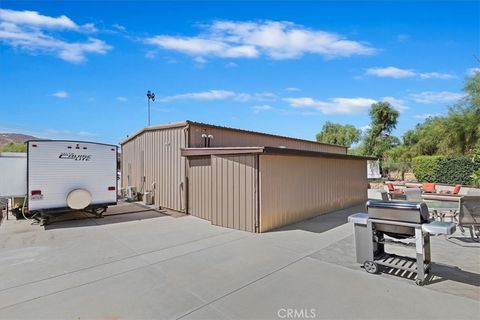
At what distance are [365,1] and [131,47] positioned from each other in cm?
→ 873

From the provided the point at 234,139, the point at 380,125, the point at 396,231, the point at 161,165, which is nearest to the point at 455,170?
the point at 380,125

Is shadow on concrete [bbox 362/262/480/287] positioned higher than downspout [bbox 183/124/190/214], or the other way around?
downspout [bbox 183/124/190/214]

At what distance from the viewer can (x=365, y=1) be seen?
849 cm

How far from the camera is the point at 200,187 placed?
870cm

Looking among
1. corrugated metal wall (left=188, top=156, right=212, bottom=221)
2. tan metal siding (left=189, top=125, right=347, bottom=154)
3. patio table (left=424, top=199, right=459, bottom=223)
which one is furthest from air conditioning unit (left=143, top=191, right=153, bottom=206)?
patio table (left=424, top=199, right=459, bottom=223)

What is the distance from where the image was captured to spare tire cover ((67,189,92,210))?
315 inches

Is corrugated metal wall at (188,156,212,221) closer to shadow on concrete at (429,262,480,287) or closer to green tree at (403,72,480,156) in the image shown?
shadow on concrete at (429,262,480,287)

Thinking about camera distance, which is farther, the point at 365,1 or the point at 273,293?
the point at 365,1

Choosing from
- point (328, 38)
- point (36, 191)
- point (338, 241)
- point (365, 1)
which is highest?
point (365, 1)

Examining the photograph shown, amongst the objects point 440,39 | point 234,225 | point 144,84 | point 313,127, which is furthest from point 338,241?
point 313,127

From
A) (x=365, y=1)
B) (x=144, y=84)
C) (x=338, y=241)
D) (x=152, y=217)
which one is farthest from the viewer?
(x=144, y=84)

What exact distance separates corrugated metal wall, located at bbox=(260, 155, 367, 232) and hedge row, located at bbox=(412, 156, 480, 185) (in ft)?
41.1

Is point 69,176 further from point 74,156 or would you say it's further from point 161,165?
point 161,165

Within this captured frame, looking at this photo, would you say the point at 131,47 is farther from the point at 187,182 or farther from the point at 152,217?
the point at 152,217
